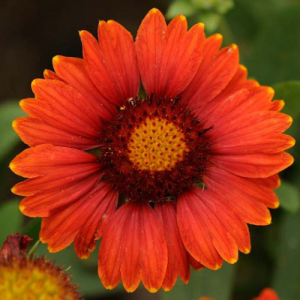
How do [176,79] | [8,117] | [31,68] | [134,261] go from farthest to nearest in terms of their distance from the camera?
1. [31,68]
2. [8,117]
3. [176,79]
4. [134,261]

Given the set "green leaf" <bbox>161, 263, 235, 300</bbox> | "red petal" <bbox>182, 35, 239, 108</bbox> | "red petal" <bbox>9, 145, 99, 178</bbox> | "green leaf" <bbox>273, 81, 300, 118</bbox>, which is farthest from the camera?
"green leaf" <bbox>161, 263, 235, 300</bbox>

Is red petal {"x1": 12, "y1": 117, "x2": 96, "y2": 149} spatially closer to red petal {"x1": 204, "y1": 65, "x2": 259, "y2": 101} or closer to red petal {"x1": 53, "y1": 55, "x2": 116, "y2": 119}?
red petal {"x1": 53, "y1": 55, "x2": 116, "y2": 119}

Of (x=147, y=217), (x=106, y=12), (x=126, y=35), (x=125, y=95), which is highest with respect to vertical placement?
(x=106, y=12)

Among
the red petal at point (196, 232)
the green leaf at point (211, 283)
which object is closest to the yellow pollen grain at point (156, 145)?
the red petal at point (196, 232)

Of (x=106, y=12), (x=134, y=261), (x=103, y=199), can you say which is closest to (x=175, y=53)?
(x=103, y=199)

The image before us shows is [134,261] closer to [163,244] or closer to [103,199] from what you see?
[163,244]

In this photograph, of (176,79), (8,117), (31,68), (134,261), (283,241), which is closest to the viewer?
(134,261)

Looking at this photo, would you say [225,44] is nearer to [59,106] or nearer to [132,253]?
[59,106]

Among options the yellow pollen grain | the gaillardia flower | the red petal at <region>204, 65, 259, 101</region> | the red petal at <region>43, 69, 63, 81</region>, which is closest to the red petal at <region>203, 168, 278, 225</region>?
the gaillardia flower
